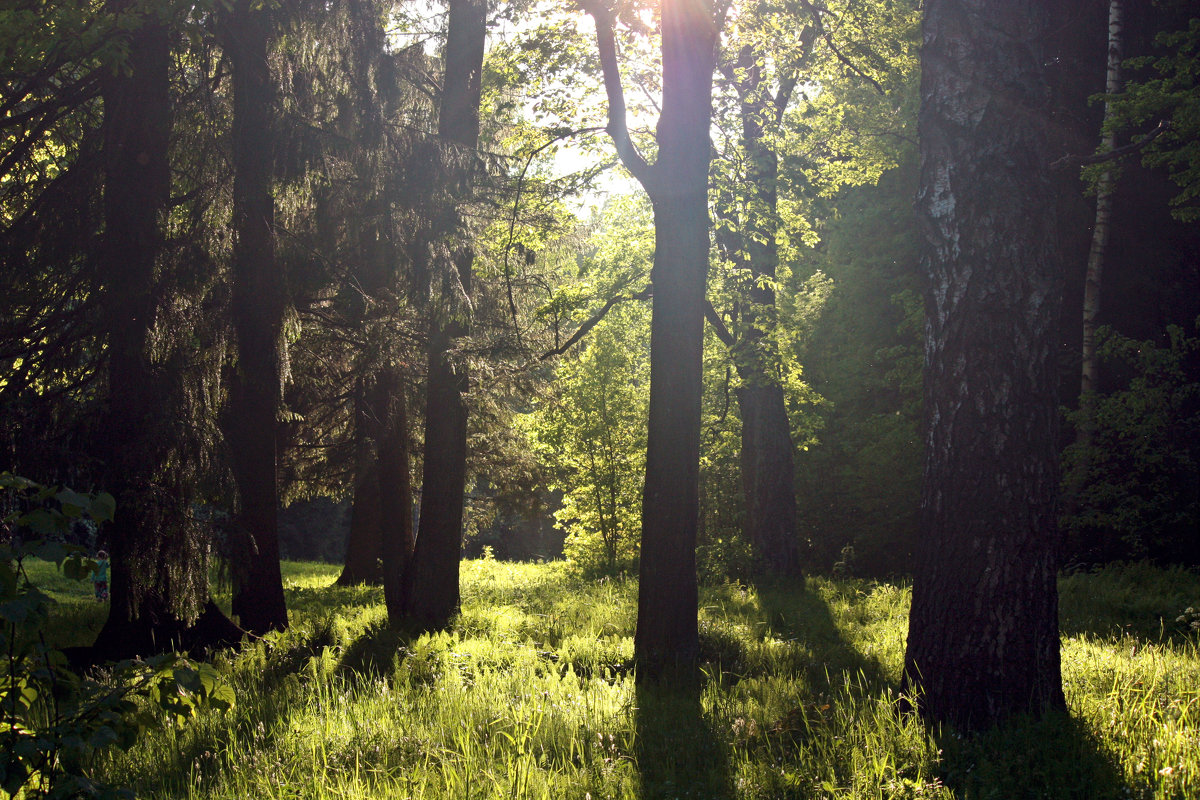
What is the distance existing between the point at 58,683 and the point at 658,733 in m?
3.14

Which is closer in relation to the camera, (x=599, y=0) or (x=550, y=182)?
(x=599, y=0)

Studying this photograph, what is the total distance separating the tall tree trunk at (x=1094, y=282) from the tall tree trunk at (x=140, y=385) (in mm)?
14775

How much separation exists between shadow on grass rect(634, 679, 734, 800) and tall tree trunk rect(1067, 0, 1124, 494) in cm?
1264

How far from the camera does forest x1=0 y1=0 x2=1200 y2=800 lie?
4.21 metres

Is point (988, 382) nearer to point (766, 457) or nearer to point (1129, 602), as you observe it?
point (1129, 602)

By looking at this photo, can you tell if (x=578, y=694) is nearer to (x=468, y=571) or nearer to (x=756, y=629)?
(x=756, y=629)

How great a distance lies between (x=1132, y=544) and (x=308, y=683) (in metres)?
14.5

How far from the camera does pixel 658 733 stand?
476cm

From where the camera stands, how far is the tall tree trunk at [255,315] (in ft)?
30.0

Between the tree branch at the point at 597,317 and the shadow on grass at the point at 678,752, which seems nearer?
the shadow on grass at the point at 678,752

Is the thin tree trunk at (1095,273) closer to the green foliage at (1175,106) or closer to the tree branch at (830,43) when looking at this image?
A: the green foliage at (1175,106)

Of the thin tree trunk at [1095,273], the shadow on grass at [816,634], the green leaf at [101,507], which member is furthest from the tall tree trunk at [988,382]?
the thin tree trunk at [1095,273]

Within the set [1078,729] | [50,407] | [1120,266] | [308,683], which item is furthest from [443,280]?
[1120,266]

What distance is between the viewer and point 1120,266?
17.1m
